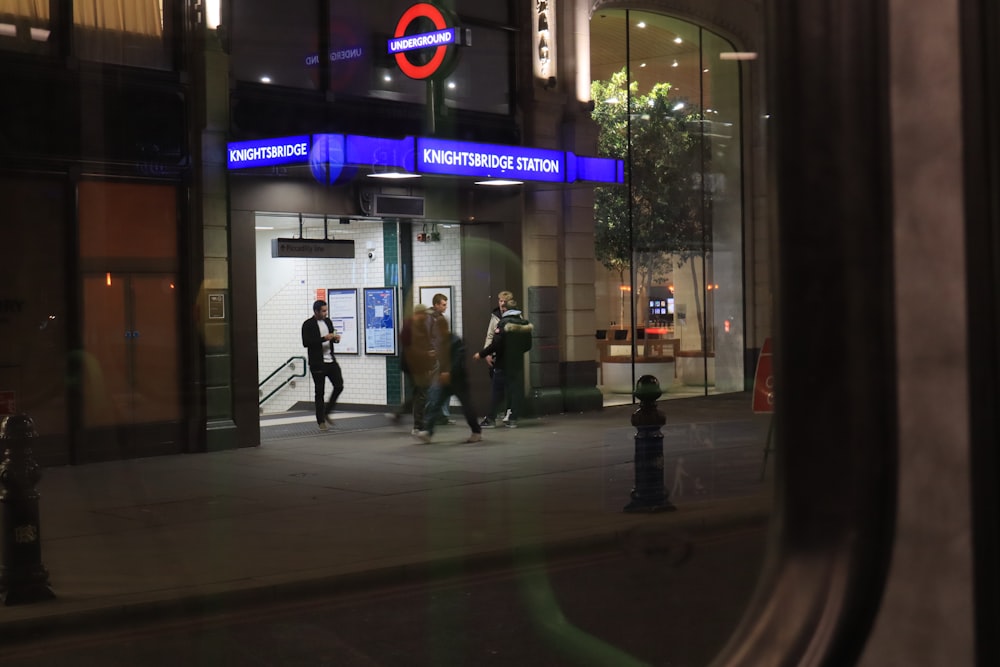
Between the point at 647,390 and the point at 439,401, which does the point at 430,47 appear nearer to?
the point at 439,401

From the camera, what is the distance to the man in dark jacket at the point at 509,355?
1708 cm

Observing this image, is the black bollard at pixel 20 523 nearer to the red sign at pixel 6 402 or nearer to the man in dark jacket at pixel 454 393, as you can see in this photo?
the red sign at pixel 6 402

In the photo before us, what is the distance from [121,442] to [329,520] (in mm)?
5182

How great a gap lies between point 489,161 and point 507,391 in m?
3.37

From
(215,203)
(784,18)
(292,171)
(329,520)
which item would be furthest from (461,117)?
(784,18)

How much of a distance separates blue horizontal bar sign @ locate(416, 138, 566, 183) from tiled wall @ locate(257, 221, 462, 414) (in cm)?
247

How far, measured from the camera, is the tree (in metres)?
21.5

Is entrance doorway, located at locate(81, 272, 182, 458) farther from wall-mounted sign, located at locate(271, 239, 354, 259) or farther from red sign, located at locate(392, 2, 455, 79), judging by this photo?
red sign, located at locate(392, 2, 455, 79)

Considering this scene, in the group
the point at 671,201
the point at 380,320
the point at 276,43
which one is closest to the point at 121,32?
the point at 276,43

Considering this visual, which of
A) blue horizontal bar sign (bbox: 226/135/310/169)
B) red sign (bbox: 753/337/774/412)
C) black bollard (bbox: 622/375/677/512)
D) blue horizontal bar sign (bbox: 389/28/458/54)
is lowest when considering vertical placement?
black bollard (bbox: 622/375/677/512)

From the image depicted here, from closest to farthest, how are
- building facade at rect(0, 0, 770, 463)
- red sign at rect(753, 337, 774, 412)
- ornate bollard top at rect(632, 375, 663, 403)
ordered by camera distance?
ornate bollard top at rect(632, 375, 663, 403), red sign at rect(753, 337, 774, 412), building facade at rect(0, 0, 770, 463)

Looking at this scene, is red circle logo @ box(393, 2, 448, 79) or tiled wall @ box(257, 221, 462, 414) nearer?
red circle logo @ box(393, 2, 448, 79)

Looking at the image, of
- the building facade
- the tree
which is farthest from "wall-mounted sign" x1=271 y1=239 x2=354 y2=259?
the tree

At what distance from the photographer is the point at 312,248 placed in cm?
1719
